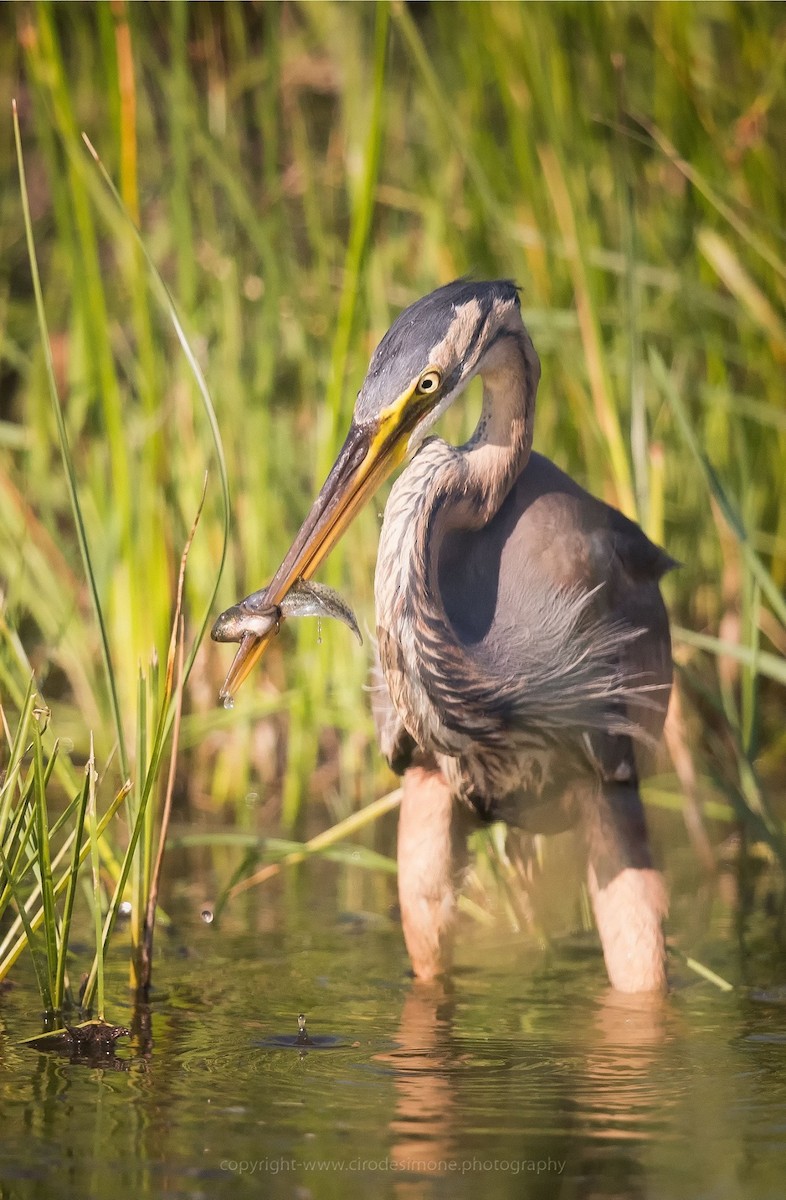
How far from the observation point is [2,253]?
5.99 metres

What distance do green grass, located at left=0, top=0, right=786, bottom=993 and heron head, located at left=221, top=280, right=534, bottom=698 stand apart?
727 millimetres

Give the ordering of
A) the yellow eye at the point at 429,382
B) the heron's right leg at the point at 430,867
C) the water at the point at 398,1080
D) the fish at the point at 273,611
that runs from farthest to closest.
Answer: the heron's right leg at the point at 430,867
the yellow eye at the point at 429,382
the fish at the point at 273,611
the water at the point at 398,1080

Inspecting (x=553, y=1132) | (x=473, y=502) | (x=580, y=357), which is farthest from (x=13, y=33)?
(x=553, y=1132)

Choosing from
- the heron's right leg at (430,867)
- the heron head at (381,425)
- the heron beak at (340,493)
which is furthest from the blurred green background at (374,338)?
the heron beak at (340,493)

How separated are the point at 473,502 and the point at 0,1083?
1419 mm

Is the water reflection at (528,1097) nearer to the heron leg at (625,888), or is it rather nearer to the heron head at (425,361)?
the heron leg at (625,888)

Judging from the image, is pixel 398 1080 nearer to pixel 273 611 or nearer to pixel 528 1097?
pixel 528 1097

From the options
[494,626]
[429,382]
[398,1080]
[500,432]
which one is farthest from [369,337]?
[398,1080]

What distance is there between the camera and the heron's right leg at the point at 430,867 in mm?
3385

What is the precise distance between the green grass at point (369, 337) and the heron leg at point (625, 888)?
364 mm

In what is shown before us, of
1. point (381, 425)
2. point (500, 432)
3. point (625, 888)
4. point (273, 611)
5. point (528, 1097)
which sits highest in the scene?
point (500, 432)

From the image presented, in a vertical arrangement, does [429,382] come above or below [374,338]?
below

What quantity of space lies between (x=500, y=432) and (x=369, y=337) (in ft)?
4.99

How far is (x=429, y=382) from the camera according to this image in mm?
2891
